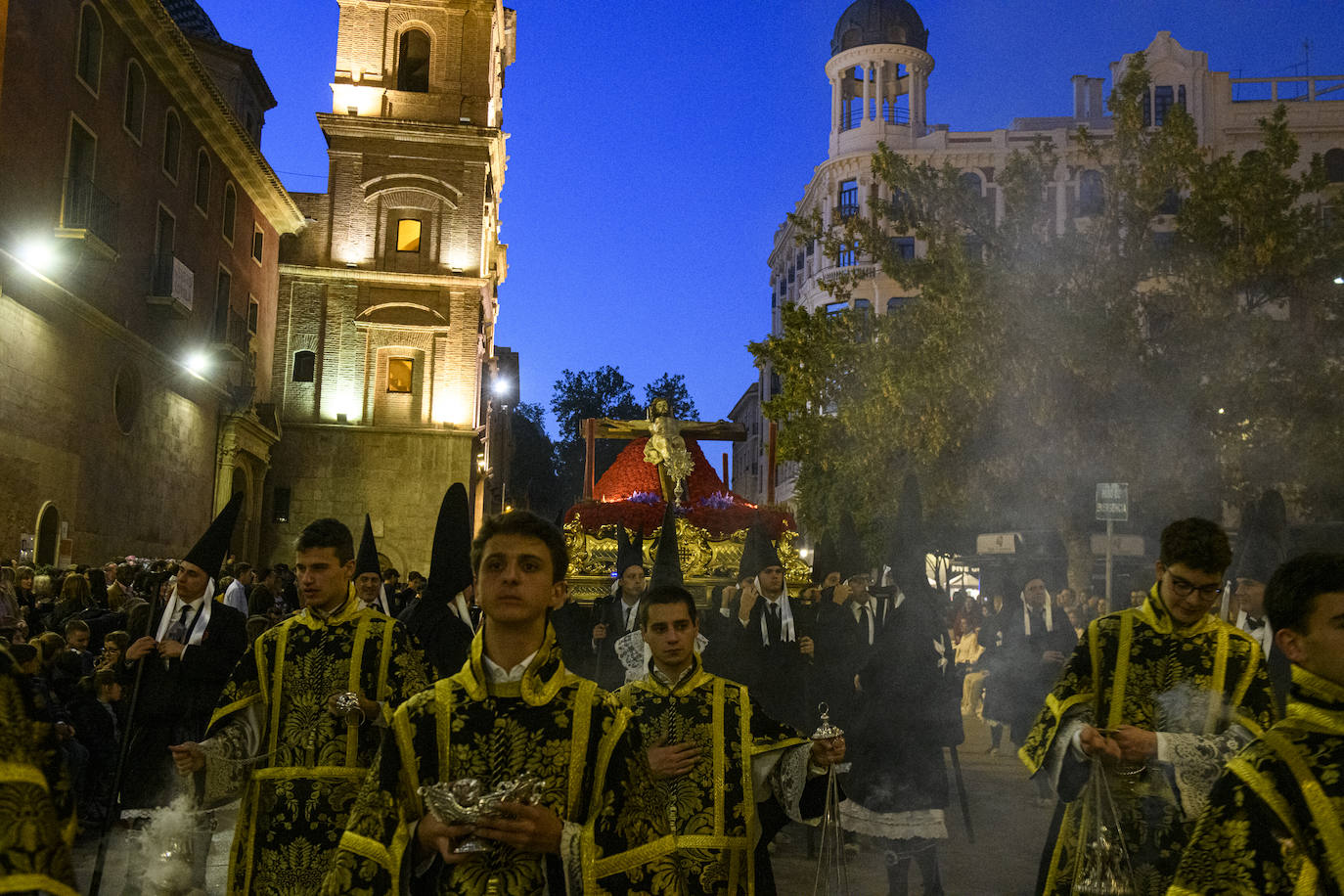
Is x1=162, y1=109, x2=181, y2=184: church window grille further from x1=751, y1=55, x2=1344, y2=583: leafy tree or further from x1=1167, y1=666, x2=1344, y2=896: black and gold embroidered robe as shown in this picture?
x1=1167, y1=666, x2=1344, y2=896: black and gold embroidered robe

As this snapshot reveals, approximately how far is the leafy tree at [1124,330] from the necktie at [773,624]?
14748 millimetres

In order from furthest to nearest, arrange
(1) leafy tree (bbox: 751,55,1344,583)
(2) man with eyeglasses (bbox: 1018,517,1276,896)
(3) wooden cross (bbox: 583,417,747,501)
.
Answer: (1) leafy tree (bbox: 751,55,1344,583), (3) wooden cross (bbox: 583,417,747,501), (2) man with eyeglasses (bbox: 1018,517,1276,896)

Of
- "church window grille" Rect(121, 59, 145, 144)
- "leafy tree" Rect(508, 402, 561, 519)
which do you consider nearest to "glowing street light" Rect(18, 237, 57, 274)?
"church window grille" Rect(121, 59, 145, 144)

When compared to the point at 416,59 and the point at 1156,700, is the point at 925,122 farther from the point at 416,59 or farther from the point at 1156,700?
the point at 1156,700

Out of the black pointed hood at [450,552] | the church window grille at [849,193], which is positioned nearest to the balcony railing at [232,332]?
the black pointed hood at [450,552]

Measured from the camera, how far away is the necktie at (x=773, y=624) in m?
8.22

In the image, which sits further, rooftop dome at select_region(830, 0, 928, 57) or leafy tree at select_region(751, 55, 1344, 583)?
rooftop dome at select_region(830, 0, 928, 57)

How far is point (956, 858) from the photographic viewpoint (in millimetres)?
8086

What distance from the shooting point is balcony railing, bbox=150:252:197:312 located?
22.7 meters

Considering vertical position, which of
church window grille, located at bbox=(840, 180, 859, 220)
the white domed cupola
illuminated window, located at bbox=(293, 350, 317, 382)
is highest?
the white domed cupola

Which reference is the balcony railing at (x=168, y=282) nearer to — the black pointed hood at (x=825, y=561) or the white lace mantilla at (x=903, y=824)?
the black pointed hood at (x=825, y=561)

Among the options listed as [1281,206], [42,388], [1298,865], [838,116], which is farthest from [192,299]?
[838,116]

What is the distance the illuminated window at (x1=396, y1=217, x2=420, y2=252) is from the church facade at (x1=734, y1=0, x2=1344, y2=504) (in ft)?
49.5

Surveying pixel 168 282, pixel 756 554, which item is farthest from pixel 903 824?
pixel 168 282
